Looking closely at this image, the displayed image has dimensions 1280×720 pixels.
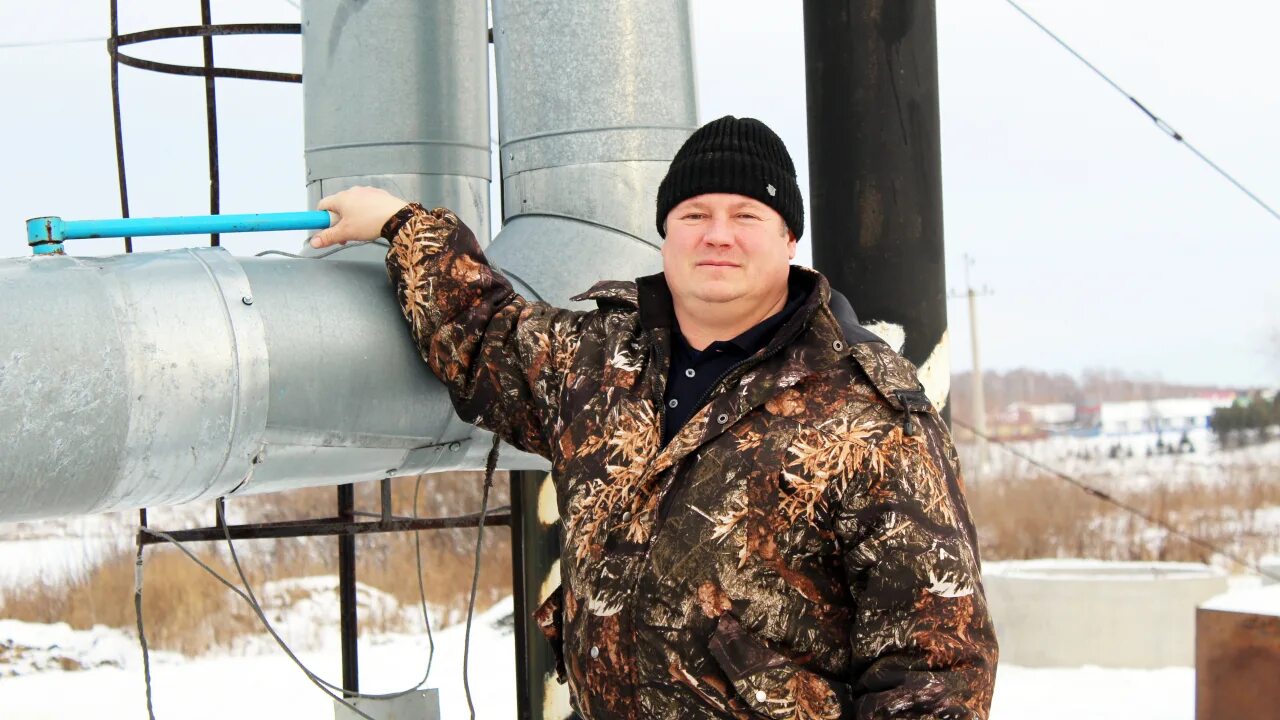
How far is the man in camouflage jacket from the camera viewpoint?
1844 millimetres

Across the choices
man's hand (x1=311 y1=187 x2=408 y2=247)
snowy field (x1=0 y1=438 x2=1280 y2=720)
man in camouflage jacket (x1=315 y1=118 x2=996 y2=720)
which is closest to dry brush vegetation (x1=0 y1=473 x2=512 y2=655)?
snowy field (x1=0 y1=438 x2=1280 y2=720)

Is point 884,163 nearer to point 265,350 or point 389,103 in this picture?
point 389,103

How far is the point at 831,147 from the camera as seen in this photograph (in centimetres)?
311

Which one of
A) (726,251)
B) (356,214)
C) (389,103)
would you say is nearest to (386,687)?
(389,103)

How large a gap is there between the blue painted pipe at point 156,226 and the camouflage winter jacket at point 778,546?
0.61m

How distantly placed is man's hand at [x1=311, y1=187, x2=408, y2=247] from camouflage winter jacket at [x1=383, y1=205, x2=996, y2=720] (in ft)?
1.78

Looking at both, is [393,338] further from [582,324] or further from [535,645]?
[535,645]

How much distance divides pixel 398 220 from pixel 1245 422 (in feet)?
110

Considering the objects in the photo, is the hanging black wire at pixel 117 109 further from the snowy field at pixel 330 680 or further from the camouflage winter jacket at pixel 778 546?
the snowy field at pixel 330 680

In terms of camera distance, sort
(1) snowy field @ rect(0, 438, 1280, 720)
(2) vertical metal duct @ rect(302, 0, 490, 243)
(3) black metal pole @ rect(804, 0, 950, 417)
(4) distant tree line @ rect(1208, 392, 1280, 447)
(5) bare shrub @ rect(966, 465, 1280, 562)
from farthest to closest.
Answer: (4) distant tree line @ rect(1208, 392, 1280, 447), (5) bare shrub @ rect(966, 465, 1280, 562), (1) snowy field @ rect(0, 438, 1280, 720), (3) black metal pole @ rect(804, 0, 950, 417), (2) vertical metal duct @ rect(302, 0, 490, 243)

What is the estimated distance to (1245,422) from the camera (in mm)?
32594

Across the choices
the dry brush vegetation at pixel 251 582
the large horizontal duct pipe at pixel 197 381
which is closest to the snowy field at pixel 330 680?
the dry brush vegetation at pixel 251 582

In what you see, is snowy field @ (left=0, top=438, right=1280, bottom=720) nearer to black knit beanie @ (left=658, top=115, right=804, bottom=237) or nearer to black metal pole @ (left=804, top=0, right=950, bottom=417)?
black metal pole @ (left=804, top=0, right=950, bottom=417)

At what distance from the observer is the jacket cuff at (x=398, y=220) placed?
2.39 m
